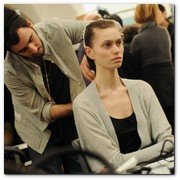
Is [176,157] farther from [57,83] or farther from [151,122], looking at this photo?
[57,83]

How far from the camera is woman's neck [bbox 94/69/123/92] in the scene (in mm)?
1352

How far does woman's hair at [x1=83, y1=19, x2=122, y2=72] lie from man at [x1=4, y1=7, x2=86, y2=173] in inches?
0.9

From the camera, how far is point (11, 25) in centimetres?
137

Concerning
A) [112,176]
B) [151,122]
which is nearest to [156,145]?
[151,122]

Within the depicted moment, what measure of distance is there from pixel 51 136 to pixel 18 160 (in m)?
0.15

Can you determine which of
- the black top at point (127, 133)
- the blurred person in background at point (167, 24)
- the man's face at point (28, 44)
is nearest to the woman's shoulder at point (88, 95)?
the black top at point (127, 133)

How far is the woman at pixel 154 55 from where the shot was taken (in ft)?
4.58

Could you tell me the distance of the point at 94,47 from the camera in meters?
1.34

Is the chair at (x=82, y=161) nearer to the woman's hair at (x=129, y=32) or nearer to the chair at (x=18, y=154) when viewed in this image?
the chair at (x=18, y=154)

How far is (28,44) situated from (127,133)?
47 centimetres

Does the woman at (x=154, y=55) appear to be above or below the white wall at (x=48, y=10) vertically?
below

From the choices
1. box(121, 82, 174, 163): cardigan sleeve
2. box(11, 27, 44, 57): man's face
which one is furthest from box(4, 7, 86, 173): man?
box(121, 82, 174, 163): cardigan sleeve

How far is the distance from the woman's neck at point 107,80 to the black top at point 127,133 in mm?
113

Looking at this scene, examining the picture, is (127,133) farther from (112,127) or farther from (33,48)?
(33,48)
